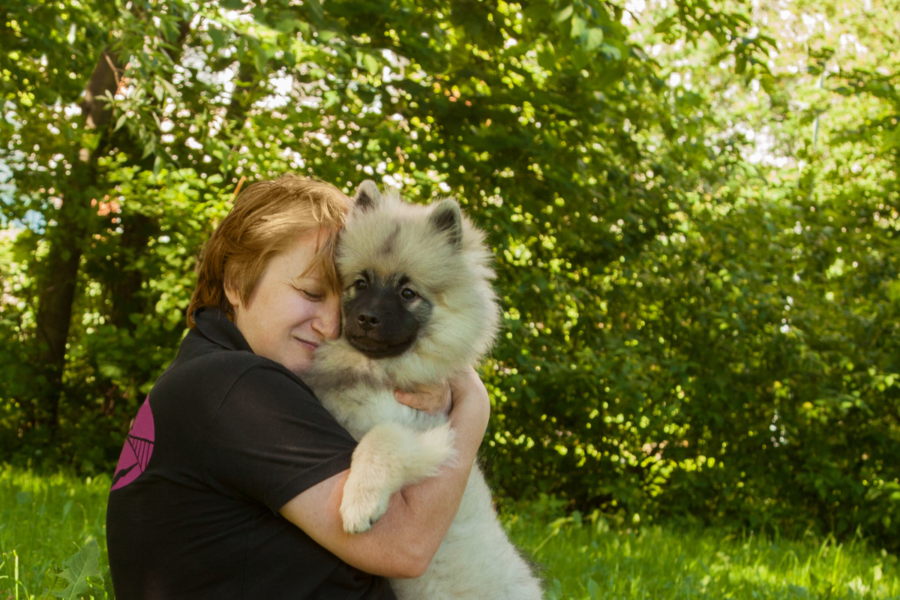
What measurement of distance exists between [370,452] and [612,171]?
15.6ft

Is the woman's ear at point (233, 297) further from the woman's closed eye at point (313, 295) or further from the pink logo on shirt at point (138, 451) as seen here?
the pink logo on shirt at point (138, 451)

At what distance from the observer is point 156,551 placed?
173cm

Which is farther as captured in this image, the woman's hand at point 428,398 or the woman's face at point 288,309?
the woman's hand at point 428,398

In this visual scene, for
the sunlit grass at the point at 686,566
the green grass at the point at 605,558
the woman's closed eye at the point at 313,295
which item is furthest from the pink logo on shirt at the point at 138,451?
the sunlit grass at the point at 686,566

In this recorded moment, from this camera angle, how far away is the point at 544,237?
6.35m

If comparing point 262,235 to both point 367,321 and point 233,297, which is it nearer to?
point 233,297

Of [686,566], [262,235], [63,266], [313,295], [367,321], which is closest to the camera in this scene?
[262,235]

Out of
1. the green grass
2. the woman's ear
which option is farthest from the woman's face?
the green grass

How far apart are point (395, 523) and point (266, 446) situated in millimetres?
388

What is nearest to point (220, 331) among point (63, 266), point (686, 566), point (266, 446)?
point (266, 446)

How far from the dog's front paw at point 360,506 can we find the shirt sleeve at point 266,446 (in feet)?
0.19

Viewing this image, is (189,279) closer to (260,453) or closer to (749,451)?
(260,453)

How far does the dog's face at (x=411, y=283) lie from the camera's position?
2.54m

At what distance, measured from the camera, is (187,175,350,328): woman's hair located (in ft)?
7.33
